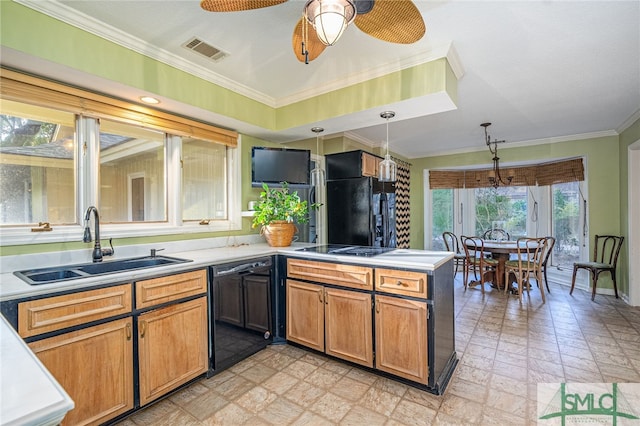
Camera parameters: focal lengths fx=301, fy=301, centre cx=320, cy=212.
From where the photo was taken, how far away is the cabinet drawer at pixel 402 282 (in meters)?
2.00

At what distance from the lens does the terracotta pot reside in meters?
3.03

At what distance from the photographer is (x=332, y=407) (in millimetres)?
1933

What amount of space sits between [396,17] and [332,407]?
2.26 m

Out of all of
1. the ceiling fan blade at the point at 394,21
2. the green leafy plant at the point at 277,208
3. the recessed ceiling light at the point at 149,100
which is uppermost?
the ceiling fan blade at the point at 394,21

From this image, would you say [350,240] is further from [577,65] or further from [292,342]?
[577,65]

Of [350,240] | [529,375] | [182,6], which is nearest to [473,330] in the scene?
[529,375]

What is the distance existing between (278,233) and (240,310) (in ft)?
2.82

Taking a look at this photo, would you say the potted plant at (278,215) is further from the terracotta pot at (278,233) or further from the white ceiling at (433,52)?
the white ceiling at (433,52)

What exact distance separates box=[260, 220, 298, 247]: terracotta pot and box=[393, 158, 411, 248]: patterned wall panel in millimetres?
2860

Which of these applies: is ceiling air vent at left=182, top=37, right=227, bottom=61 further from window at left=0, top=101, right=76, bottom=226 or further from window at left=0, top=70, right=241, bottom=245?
window at left=0, top=101, right=76, bottom=226

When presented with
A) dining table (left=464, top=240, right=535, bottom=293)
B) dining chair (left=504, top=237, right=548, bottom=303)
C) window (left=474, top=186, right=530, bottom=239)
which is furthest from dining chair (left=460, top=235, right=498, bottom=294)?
window (left=474, top=186, right=530, bottom=239)

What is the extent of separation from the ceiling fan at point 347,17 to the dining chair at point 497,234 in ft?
16.9

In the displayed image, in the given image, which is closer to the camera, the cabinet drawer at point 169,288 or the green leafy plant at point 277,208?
the cabinet drawer at point 169,288

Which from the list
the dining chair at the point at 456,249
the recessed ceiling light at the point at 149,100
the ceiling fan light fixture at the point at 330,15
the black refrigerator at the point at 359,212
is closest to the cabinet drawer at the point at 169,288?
the recessed ceiling light at the point at 149,100
